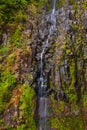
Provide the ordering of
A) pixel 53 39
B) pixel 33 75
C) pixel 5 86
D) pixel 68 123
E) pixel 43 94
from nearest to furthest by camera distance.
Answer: pixel 68 123, pixel 5 86, pixel 43 94, pixel 33 75, pixel 53 39

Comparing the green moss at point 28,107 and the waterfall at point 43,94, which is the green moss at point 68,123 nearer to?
the waterfall at point 43,94

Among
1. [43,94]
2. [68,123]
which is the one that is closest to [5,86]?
[43,94]

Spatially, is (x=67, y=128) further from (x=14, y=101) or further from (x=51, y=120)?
(x=14, y=101)

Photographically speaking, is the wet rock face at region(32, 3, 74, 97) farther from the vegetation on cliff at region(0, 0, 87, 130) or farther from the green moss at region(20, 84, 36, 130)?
the green moss at region(20, 84, 36, 130)

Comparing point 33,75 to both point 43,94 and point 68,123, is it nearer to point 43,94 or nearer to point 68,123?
point 43,94

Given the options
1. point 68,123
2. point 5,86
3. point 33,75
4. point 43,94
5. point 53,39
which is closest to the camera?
point 68,123

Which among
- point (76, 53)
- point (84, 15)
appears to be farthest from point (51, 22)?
point (76, 53)

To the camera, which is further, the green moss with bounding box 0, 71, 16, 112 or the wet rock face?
the wet rock face

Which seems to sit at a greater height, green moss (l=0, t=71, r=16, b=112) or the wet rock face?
the wet rock face

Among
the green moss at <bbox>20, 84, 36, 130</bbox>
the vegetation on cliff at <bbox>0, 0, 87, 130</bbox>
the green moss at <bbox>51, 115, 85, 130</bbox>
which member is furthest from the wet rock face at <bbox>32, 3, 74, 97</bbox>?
the green moss at <bbox>51, 115, 85, 130</bbox>

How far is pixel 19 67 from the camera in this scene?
394 inches

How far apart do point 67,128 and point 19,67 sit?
292 centimetres

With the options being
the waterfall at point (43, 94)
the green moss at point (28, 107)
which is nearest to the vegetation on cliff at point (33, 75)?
the green moss at point (28, 107)

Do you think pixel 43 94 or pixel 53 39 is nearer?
pixel 43 94
